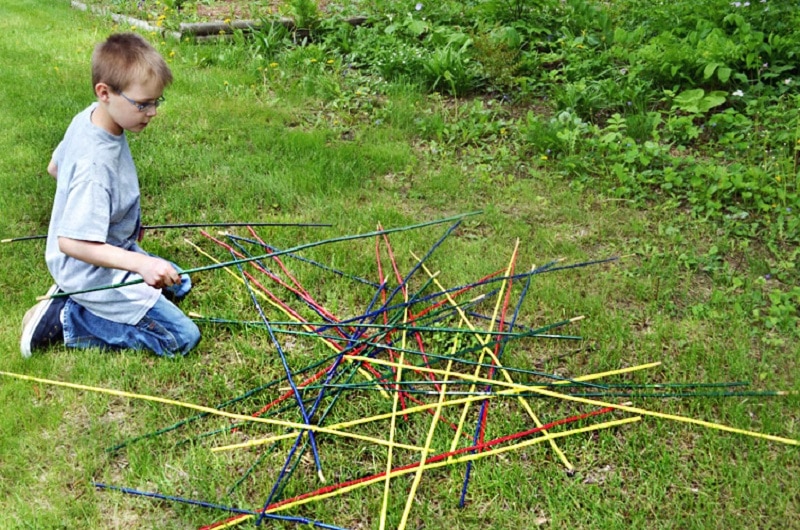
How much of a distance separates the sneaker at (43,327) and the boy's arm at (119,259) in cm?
36

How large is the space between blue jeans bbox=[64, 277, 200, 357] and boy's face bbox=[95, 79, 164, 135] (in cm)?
73

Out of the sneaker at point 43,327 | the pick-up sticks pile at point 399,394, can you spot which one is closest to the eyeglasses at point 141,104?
the pick-up sticks pile at point 399,394

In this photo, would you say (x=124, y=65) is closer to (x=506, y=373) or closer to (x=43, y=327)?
(x=43, y=327)

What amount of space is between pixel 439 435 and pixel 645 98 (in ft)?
9.74

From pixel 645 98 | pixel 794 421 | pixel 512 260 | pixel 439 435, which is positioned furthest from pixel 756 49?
pixel 439 435

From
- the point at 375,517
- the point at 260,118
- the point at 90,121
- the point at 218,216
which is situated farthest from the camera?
the point at 260,118

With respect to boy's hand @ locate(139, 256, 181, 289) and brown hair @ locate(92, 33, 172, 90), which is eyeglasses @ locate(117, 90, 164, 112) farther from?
boy's hand @ locate(139, 256, 181, 289)

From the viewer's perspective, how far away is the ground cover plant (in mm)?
2191

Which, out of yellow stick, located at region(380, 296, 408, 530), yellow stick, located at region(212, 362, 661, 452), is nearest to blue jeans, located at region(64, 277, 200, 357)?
yellow stick, located at region(212, 362, 661, 452)

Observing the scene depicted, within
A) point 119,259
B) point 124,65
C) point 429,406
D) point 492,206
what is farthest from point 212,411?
point 492,206

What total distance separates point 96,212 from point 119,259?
7.7 inches

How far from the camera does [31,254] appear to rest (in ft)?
10.9

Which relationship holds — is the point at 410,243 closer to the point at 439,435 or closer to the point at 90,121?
the point at 439,435

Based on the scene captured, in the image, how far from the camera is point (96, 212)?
8.15 ft
